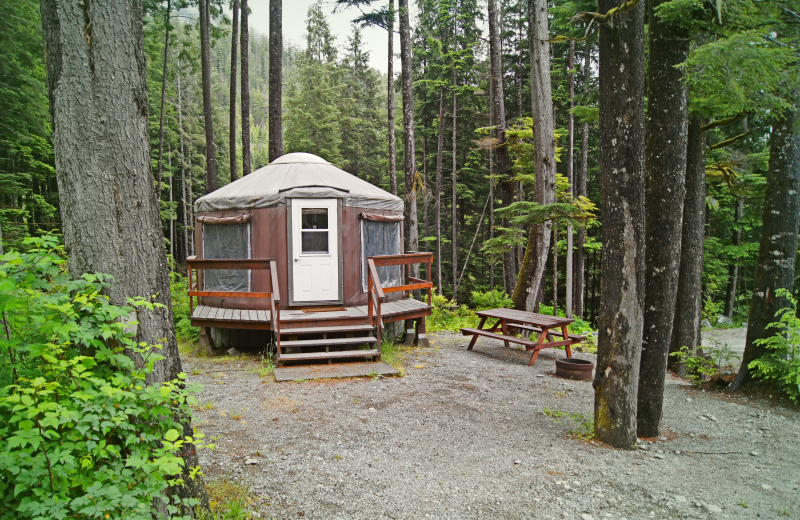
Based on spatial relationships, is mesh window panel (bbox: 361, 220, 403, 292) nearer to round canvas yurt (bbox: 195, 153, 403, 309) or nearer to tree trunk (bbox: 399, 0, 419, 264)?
round canvas yurt (bbox: 195, 153, 403, 309)

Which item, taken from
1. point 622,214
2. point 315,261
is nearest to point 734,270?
point 315,261

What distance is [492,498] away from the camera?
317cm

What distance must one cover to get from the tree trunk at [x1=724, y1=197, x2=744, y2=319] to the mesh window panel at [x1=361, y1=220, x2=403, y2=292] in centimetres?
1138

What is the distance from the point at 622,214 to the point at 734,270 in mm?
16357

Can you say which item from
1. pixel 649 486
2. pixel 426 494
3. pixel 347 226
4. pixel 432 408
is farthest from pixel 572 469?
pixel 347 226

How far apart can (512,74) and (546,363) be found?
1644 centimetres

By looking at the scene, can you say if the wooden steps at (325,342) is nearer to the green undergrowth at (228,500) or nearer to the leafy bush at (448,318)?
the green undergrowth at (228,500)

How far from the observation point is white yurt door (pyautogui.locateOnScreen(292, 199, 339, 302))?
7.95 m

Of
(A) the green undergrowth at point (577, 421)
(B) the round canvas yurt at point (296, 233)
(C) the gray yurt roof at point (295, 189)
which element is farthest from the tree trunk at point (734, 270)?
(A) the green undergrowth at point (577, 421)

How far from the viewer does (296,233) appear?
7938 millimetres

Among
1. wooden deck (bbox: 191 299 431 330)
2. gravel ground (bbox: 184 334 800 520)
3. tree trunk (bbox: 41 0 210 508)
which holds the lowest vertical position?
gravel ground (bbox: 184 334 800 520)

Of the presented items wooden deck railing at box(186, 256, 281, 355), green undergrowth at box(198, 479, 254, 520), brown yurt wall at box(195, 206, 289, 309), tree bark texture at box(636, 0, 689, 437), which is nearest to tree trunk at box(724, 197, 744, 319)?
tree bark texture at box(636, 0, 689, 437)

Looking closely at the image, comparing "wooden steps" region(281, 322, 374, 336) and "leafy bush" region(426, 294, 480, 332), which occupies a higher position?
"wooden steps" region(281, 322, 374, 336)

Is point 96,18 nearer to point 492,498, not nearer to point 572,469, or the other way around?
point 492,498
